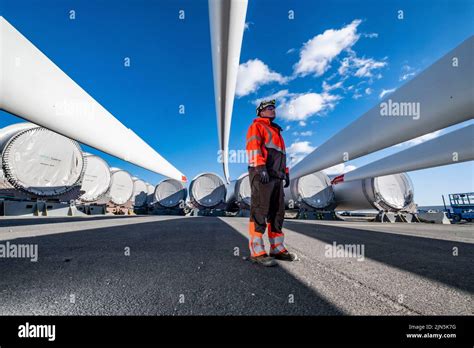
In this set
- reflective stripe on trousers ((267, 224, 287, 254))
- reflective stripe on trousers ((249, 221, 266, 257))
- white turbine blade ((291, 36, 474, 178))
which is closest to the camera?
reflective stripe on trousers ((249, 221, 266, 257))

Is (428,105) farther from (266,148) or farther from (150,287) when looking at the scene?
(150,287)

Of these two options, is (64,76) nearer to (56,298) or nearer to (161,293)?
(56,298)

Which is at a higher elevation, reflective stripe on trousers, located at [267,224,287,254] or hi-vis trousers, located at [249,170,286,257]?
hi-vis trousers, located at [249,170,286,257]

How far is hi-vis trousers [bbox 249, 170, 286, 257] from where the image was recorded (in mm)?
2256

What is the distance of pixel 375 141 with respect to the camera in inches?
217

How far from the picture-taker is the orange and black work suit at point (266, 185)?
7.55 ft

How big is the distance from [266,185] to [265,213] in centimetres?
32

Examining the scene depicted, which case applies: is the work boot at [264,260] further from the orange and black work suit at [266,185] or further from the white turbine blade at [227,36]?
the white turbine blade at [227,36]

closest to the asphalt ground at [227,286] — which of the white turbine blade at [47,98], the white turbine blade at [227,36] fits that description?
the white turbine blade at [47,98]

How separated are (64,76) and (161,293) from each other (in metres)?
3.89

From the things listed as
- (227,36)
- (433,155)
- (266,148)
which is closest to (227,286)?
(266,148)

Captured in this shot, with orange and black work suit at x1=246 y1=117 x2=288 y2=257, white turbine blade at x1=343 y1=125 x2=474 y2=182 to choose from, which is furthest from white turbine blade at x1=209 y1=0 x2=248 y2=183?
white turbine blade at x1=343 y1=125 x2=474 y2=182

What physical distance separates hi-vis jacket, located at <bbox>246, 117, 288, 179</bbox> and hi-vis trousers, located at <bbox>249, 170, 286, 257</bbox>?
0.13 metres

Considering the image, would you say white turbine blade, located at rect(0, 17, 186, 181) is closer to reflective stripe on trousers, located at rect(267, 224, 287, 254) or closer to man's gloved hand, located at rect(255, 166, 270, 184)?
man's gloved hand, located at rect(255, 166, 270, 184)
